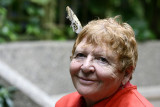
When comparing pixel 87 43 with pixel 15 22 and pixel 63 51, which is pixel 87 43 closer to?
pixel 63 51

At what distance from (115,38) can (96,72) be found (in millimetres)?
232

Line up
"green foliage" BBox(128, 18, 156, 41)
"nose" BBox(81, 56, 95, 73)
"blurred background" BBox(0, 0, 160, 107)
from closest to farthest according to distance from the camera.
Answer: "nose" BBox(81, 56, 95, 73)
"blurred background" BBox(0, 0, 160, 107)
"green foliage" BBox(128, 18, 156, 41)

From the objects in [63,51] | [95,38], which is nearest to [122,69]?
[95,38]

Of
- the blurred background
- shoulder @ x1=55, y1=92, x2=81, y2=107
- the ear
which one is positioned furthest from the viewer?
the blurred background

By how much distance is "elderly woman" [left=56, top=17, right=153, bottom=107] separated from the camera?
2027 mm

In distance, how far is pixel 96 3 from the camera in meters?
8.56

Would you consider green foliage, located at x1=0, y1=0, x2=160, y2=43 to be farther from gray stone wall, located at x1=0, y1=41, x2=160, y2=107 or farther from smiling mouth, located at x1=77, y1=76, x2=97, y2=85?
smiling mouth, located at x1=77, y1=76, x2=97, y2=85

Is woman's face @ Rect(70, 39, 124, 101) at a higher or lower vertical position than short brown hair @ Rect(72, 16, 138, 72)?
lower

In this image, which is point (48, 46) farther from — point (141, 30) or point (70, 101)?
point (70, 101)

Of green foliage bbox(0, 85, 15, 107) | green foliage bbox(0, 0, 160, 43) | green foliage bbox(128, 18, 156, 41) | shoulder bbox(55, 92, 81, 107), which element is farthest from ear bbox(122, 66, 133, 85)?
green foliage bbox(128, 18, 156, 41)

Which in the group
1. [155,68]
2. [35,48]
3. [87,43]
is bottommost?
[155,68]

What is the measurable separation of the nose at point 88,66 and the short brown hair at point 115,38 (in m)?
0.10

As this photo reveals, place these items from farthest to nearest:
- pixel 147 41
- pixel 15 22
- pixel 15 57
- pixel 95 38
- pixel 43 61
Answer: pixel 147 41 < pixel 15 22 < pixel 43 61 < pixel 15 57 < pixel 95 38

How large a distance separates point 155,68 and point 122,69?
608 centimetres
